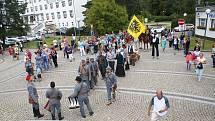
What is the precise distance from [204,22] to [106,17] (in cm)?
1257

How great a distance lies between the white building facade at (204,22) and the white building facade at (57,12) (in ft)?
118

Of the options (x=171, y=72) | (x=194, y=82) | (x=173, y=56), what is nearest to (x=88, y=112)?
(x=194, y=82)

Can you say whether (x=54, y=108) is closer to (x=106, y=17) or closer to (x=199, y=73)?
(x=199, y=73)

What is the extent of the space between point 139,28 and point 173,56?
11.9 ft

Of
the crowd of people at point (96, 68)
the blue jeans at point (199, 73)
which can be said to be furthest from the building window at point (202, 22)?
the blue jeans at point (199, 73)

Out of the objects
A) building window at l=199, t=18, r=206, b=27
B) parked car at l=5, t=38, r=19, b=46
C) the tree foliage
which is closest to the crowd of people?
building window at l=199, t=18, r=206, b=27

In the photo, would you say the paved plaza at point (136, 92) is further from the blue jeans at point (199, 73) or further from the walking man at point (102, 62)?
the walking man at point (102, 62)

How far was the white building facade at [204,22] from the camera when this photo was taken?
3281cm

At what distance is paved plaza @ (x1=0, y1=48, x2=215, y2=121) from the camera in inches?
481

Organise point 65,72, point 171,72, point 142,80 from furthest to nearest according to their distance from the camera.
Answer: point 65,72 < point 171,72 < point 142,80

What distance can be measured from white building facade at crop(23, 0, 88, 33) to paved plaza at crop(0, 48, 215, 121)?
49303 millimetres

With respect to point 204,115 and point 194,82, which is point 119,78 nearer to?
point 194,82

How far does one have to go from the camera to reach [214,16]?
107 feet

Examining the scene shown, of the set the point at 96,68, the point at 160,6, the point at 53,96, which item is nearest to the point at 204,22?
the point at 96,68
